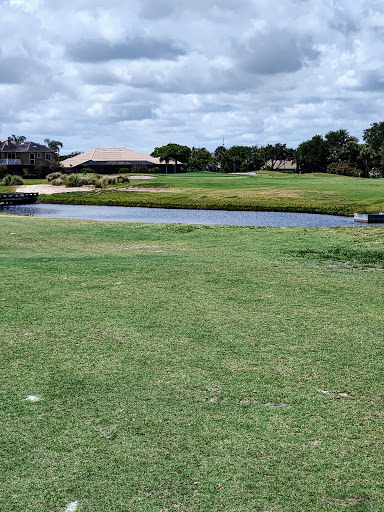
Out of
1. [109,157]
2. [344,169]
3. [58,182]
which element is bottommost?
[58,182]

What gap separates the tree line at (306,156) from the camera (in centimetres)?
13062

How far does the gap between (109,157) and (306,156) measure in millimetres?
46672

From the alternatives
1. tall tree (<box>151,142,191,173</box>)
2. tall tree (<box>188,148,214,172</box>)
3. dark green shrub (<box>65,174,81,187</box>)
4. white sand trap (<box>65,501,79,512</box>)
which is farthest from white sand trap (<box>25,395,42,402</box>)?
tall tree (<box>188,148,214,172</box>)

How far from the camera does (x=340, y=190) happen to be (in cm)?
6662

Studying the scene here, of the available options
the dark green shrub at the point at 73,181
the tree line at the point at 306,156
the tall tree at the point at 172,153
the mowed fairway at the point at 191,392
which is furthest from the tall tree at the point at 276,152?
the mowed fairway at the point at 191,392

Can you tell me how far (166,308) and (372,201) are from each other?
46403 millimetres

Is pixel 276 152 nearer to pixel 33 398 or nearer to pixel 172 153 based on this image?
pixel 172 153

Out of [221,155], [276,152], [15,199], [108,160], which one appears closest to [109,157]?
[108,160]

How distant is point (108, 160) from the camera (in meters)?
140

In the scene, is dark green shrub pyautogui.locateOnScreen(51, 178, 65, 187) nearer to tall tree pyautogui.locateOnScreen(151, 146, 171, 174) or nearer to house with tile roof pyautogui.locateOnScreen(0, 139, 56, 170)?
house with tile roof pyautogui.locateOnScreen(0, 139, 56, 170)

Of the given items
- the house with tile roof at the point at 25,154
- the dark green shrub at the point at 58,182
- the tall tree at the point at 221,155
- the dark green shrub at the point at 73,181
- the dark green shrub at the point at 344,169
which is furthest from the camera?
the tall tree at the point at 221,155

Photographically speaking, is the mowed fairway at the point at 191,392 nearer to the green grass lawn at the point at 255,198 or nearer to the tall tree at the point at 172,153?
the green grass lawn at the point at 255,198

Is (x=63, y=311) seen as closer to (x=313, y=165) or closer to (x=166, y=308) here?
(x=166, y=308)

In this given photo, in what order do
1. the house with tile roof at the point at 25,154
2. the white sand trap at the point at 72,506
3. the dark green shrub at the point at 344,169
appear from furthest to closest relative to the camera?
1. the house with tile roof at the point at 25,154
2. the dark green shrub at the point at 344,169
3. the white sand trap at the point at 72,506
